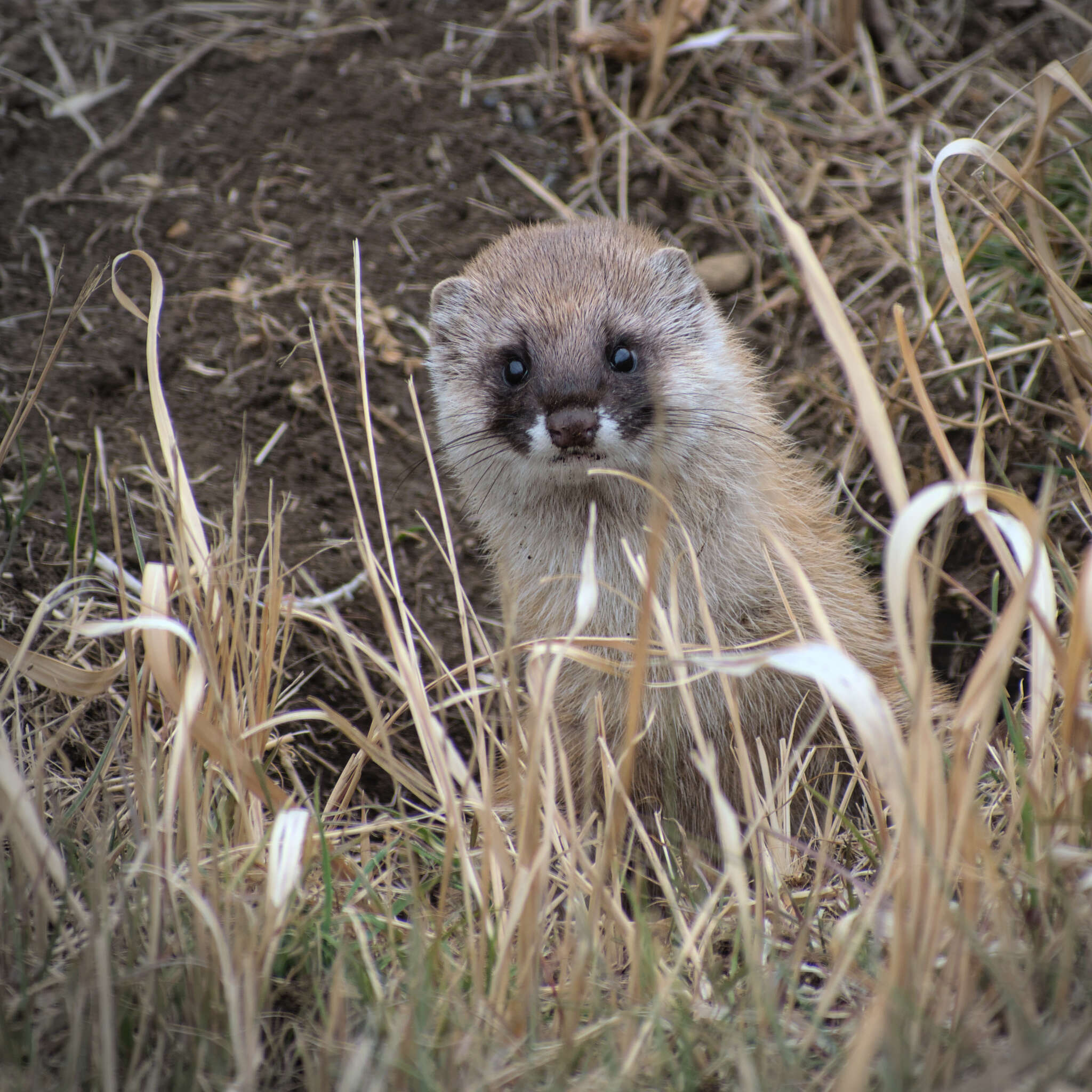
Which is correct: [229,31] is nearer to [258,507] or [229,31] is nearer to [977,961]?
[258,507]

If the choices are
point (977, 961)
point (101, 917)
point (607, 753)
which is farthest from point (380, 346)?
point (977, 961)

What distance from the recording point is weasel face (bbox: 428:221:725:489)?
10.7ft

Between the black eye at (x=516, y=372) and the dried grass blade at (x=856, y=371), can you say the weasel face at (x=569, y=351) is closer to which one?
the black eye at (x=516, y=372)

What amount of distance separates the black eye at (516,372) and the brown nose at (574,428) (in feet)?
1.14

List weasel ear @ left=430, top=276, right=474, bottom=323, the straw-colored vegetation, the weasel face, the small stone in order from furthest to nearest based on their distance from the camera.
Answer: the small stone
weasel ear @ left=430, top=276, right=474, bottom=323
the weasel face
the straw-colored vegetation

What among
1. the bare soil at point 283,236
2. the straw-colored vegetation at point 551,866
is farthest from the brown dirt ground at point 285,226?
the straw-colored vegetation at point 551,866

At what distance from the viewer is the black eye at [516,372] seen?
349 cm

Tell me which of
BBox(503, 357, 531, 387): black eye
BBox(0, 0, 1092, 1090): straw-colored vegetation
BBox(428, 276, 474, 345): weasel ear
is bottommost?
BBox(0, 0, 1092, 1090): straw-colored vegetation

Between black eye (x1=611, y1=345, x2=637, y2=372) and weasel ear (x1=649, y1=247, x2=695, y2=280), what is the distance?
0.38m

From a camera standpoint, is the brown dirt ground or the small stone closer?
the brown dirt ground

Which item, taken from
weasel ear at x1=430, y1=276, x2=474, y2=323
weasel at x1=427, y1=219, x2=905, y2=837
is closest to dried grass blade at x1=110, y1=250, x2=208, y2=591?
weasel at x1=427, y1=219, x2=905, y2=837

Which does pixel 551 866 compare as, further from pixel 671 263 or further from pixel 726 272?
pixel 726 272

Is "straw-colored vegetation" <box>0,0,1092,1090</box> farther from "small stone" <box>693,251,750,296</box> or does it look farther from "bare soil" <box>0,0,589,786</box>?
"small stone" <box>693,251,750,296</box>

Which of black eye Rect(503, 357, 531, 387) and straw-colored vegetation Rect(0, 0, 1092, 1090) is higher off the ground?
black eye Rect(503, 357, 531, 387)
